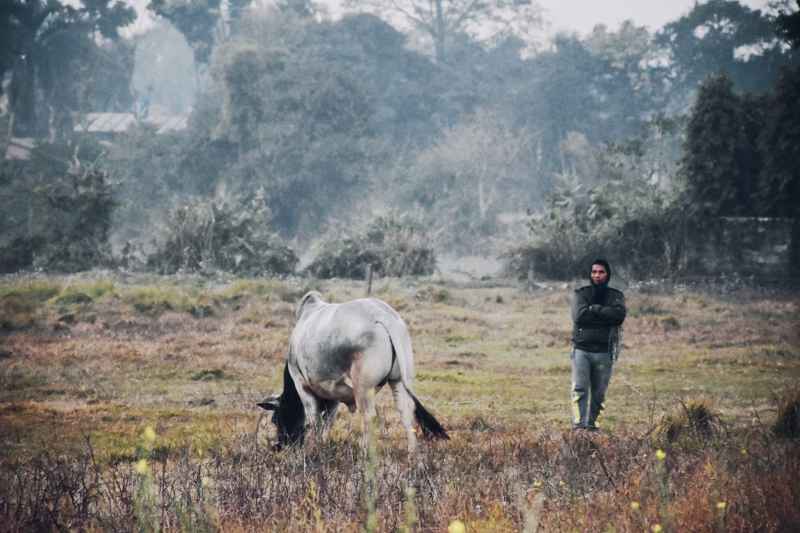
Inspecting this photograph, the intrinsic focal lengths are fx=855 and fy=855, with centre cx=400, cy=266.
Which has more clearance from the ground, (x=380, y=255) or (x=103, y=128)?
(x=103, y=128)

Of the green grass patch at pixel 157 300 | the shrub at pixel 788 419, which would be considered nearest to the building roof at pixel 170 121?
the green grass patch at pixel 157 300

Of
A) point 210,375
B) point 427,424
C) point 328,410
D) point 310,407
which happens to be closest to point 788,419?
point 427,424

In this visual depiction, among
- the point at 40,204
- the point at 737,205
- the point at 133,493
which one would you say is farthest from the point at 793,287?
the point at 40,204

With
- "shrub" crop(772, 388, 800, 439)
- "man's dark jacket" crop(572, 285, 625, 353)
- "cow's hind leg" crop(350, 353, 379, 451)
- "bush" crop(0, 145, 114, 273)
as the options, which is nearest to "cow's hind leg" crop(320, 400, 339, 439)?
→ "cow's hind leg" crop(350, 353, 379, 451)

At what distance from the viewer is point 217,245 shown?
34.0m

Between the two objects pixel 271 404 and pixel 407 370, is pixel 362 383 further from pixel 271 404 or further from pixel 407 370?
pixel 271 404

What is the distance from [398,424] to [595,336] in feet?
9.98

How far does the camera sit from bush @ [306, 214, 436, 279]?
111ft

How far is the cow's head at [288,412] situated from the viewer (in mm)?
9063

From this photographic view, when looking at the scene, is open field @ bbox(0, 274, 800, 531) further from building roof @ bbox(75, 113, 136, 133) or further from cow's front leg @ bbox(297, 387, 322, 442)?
building roof @ bbox(75, 113, 136, 133)

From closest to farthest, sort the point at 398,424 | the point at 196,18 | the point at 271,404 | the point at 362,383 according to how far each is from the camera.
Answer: the point at 362,383
the point at 271,404
the point at 398,424
the point at 196,18

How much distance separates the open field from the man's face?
53.6 inches

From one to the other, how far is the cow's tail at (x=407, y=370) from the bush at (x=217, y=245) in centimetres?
2493

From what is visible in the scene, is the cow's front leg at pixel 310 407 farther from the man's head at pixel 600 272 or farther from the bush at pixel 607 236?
the bush at pixel 607 236
